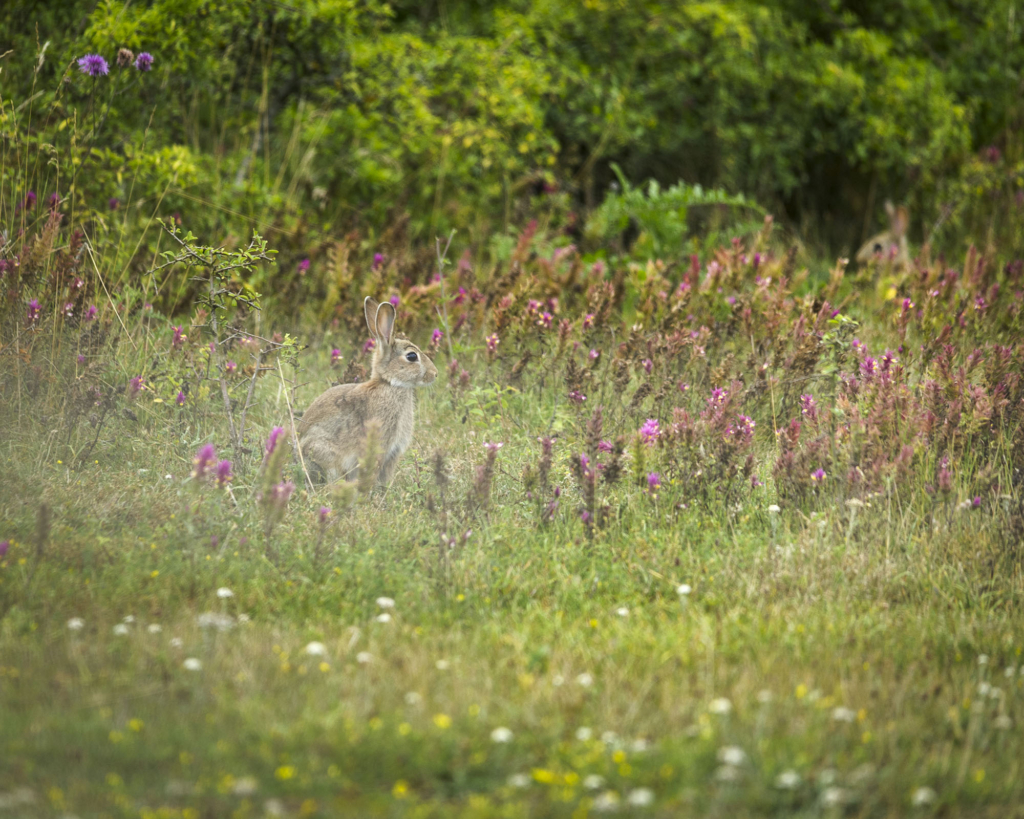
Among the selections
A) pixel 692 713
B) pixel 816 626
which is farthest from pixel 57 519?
pixel 816 626

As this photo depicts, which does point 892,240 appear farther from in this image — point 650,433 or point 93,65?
point 93,65

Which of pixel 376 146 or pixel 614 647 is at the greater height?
pixel 376 146

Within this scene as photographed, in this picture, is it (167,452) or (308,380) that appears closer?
(167,452)

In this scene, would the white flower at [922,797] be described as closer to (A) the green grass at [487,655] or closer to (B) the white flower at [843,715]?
(A) the green grass at [487,655]

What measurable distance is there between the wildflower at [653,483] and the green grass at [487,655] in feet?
0.30

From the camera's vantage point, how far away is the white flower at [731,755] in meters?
2.75

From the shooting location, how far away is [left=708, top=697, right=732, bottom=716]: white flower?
120 inches

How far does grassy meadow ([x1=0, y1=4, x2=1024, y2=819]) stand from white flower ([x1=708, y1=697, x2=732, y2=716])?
40mm

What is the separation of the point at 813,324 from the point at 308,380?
3.03 meters

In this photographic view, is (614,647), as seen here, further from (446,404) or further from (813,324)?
(813,324)

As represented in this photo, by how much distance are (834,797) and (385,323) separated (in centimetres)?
341

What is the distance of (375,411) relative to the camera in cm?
527

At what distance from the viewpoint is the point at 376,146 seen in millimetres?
8609

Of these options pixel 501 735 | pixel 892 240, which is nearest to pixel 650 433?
pixel 501 735
